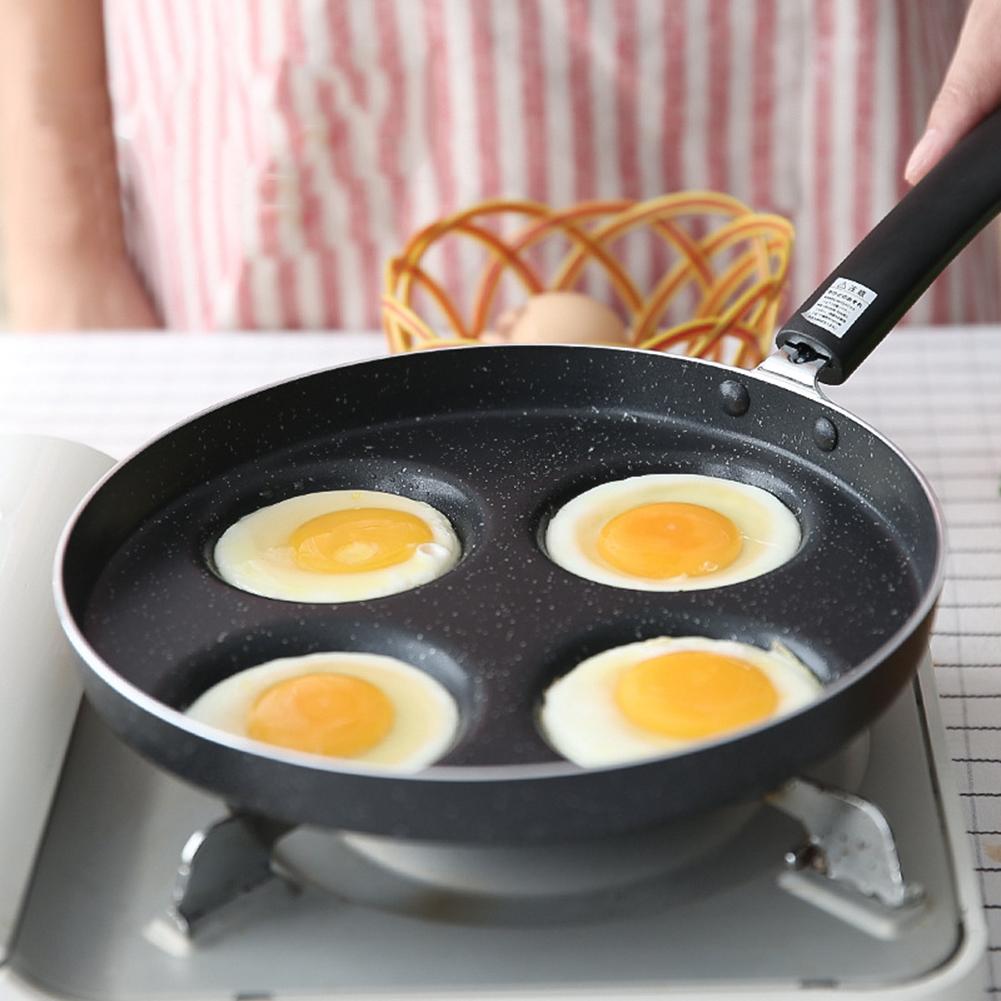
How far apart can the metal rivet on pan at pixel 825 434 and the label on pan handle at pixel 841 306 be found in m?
0.10

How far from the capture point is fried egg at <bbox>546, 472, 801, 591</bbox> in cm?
126

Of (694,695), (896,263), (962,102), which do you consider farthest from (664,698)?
(962,102)

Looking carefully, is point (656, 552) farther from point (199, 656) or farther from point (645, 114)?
point (645, 114)

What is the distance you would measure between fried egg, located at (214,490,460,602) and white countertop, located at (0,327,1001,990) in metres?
0.55

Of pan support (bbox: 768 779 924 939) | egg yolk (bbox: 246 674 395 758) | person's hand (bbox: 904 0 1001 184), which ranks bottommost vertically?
A: pan support (bbox: 768 779 924 939)

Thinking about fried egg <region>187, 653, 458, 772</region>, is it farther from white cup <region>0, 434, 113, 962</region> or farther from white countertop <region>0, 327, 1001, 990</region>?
white countertop <region>0, 327, 1001, 990</region>

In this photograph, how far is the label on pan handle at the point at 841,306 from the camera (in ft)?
4.11

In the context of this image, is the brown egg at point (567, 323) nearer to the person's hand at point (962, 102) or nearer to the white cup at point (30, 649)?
the person's hand at point (962, 102)

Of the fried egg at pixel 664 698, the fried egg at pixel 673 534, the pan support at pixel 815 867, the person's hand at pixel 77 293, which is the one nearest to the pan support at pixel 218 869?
the pan support at pixel 815 867

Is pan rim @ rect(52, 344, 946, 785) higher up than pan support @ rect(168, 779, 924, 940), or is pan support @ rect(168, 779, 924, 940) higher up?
pan rim @ rect(52, 344, 946, 785)

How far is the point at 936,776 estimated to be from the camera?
3.67 ft

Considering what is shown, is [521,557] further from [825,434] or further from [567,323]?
[567,323]

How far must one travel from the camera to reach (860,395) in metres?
1.98

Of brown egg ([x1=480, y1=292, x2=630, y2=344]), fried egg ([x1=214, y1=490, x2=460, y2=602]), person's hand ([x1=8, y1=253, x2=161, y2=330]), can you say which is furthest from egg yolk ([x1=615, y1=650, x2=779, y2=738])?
person's hand ([x1=8, y1=253, x2=161, y2=330])
